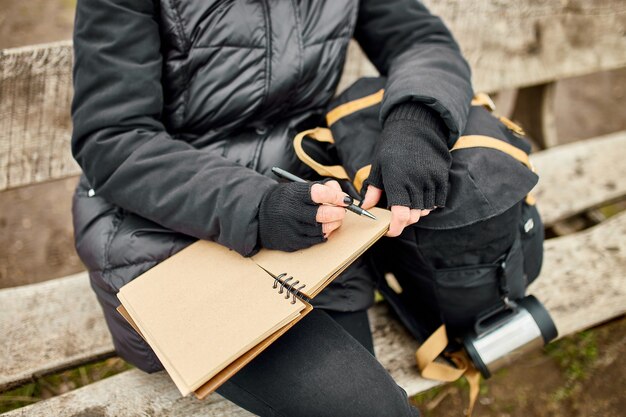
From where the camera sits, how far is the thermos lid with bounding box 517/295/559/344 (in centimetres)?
154

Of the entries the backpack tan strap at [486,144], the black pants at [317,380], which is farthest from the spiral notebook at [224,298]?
the backpack tan strap at [486,144]

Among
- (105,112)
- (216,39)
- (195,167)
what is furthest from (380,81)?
(105,112)

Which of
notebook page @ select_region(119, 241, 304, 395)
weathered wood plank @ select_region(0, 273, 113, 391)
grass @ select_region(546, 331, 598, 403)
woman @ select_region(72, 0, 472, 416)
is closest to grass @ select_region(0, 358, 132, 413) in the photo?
weathered wood plank @ select_region(0, 273, 113, 391)

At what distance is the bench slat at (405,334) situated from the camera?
139 cm

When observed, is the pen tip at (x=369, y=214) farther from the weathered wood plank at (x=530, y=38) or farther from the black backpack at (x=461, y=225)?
the weathered wood plank at (x=530, y=38)

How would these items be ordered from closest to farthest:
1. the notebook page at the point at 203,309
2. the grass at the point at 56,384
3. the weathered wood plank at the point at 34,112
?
the notebook page at the point at 203,309, the weathered wood plank at the point at 34,112, the grass at the point at 56,384

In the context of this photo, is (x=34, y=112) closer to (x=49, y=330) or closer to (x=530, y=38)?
(x=49, y=330)

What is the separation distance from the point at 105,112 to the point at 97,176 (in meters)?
0.16

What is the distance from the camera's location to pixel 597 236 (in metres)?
2.02

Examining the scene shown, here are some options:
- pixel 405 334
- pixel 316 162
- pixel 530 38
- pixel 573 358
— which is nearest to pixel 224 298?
pixel 316 162

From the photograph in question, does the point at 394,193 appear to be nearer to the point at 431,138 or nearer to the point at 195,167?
the point at 431,138

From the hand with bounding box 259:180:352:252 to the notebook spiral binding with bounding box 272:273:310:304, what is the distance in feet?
0.26

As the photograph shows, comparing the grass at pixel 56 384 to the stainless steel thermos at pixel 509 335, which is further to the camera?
the grass at pixel 56 384

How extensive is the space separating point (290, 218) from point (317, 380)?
382mm
